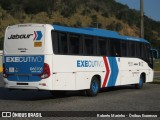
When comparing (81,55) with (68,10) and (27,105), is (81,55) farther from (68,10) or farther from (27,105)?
(68,10)

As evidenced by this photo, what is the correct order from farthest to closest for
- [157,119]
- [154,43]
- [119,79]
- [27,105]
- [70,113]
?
1. [154,43]
2. [119,79]
3. [27,105]
4. [70,113]
5. [157,119]

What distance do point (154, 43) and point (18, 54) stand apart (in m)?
108

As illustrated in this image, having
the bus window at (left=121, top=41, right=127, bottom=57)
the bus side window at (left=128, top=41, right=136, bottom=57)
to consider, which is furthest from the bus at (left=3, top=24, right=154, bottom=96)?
the bus side window at (left=128, top=41, right=136, bottom=57)

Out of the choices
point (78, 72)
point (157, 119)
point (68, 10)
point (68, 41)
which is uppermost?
point (68, 10)

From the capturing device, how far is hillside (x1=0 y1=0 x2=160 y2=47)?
102250 mm

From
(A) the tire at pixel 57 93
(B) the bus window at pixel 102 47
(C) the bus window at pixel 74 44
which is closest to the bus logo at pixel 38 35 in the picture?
(C) the bus window at pixel 74 44

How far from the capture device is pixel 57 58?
56.8 feet

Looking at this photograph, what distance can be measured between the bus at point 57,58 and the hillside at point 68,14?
7273 cm

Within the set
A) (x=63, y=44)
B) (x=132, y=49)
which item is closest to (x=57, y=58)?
(x=63, y=44)

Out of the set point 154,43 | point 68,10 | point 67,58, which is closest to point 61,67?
point 67,58

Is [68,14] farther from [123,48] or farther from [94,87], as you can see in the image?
[94,87]

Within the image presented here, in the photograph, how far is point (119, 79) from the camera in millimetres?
22469

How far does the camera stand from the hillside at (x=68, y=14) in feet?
335

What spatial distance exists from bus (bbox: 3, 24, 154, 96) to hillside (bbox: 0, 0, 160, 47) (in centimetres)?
7273
